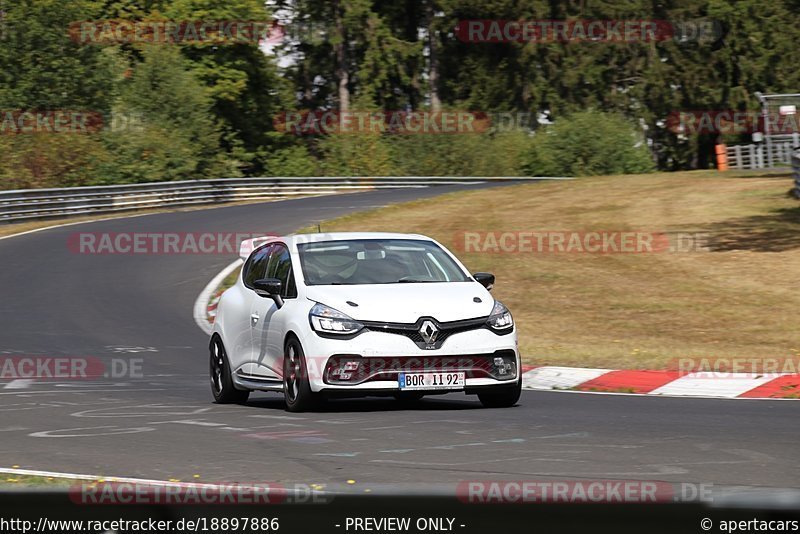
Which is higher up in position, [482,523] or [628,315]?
[482,523]

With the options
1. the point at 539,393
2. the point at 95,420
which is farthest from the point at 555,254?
the point at 95,420

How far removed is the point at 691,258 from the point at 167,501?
21.7 m

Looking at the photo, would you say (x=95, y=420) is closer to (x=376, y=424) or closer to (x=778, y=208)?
(x=376, y=424)

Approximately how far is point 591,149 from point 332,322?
48.3 m

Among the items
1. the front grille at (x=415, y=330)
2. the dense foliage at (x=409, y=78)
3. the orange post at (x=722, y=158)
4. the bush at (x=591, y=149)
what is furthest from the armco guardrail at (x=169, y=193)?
the front grille at (x=415, y=330)

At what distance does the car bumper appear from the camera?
426 inches

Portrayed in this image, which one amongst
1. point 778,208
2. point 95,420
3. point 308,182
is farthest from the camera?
point 308,182

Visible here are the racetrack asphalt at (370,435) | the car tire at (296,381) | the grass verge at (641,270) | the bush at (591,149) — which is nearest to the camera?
the racetrack asphalt at (370,435)

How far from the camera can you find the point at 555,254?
2711 cm

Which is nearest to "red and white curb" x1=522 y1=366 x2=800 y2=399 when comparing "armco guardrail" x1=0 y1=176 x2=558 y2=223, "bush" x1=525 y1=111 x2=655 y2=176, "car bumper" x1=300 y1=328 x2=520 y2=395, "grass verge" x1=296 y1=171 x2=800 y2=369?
"grass verge" x1=296 y1=171 x2=800 y2=369

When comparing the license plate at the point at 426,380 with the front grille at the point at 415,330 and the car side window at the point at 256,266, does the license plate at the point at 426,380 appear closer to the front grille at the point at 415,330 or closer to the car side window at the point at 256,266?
the front grille at the point at 415,330

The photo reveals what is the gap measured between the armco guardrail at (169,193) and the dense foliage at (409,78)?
6.30 metres

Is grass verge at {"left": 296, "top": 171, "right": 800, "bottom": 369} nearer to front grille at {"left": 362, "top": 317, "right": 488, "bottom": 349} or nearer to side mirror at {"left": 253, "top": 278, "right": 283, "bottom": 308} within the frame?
front grille at {"left": 362, "top": 317, "right": 488, "bottom": 349}

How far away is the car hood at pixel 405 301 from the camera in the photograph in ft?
35.7
